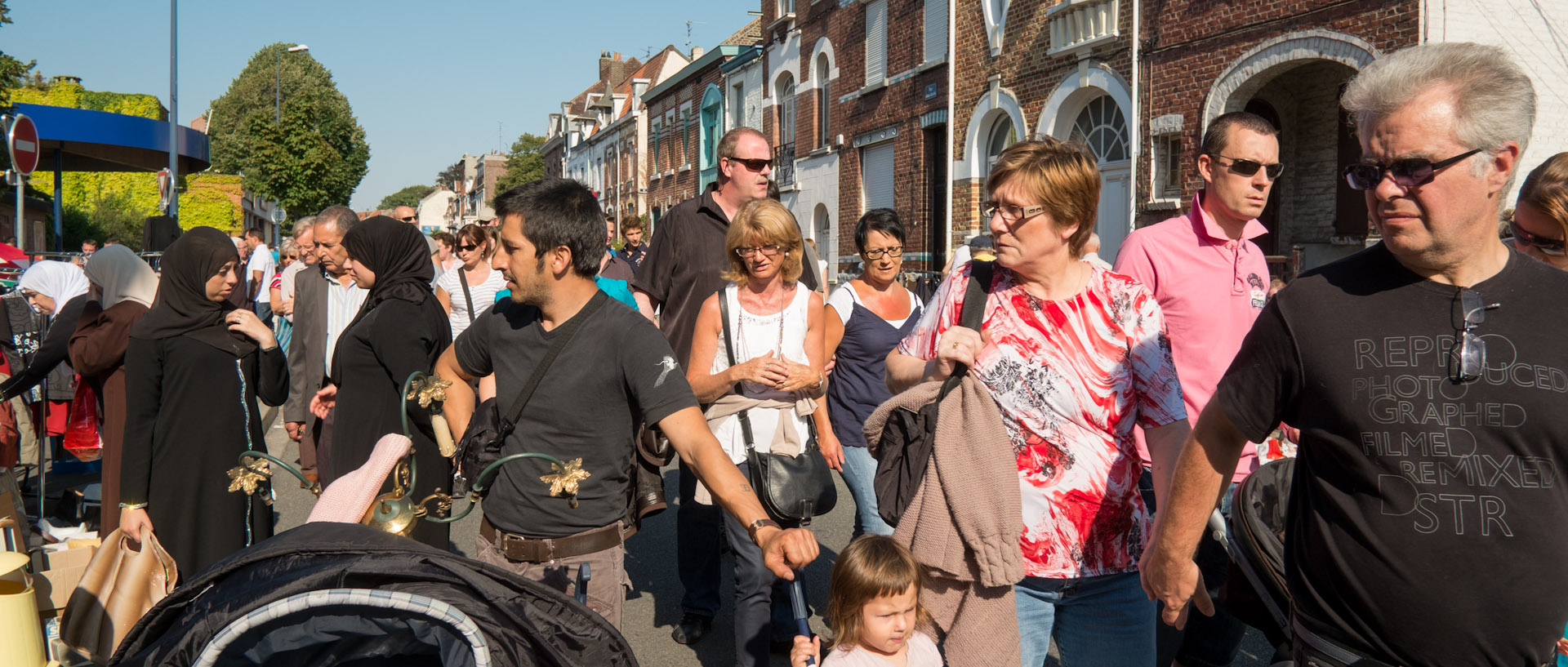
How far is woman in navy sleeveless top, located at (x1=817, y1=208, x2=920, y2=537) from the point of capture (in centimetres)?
503

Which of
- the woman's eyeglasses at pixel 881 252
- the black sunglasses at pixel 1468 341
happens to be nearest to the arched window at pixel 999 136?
the woman's eyeglasses at pixel 881 252

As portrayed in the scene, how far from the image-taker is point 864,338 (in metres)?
5.42

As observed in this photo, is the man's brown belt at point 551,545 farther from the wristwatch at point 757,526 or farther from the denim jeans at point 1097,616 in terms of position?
the denim jeans at point 1097,616

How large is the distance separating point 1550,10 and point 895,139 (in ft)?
39.2

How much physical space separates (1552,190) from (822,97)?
74.2 ft

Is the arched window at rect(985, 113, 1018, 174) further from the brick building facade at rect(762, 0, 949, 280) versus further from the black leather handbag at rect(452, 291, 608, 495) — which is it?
the black leather handbag at rect(452, 291, 608, 495)

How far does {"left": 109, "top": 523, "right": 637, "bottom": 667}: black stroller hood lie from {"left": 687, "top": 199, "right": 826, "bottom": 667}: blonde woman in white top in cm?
220

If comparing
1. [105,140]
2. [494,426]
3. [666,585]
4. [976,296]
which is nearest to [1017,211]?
[976,296]

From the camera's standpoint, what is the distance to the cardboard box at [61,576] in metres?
4.73

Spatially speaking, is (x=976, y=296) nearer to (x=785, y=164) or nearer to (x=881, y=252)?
(x=881, y=252)

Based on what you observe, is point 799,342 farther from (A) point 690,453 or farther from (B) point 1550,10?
(B) point 1550,10

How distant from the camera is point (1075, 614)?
2.90m

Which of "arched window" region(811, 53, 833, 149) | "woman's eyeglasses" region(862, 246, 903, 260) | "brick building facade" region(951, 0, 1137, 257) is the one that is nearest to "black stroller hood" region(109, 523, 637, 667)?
"woman's eyeglasses" region(862, 246, 903, 260)

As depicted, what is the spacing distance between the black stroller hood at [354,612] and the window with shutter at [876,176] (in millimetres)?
19850
